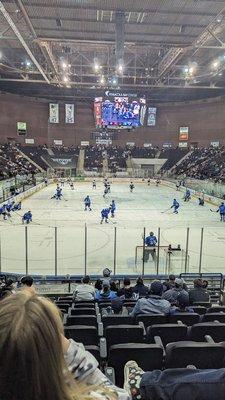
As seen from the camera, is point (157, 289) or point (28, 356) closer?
point (28, 356)

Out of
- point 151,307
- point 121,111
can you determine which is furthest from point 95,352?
point 121,111

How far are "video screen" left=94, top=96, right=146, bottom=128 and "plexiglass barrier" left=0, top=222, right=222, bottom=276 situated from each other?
86.9 feet

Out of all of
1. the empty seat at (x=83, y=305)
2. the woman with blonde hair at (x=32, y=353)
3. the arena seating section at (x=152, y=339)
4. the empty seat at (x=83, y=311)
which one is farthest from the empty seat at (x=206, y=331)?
the woman with blonde hair at (x=32, y=353)

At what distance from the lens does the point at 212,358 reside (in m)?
3.19

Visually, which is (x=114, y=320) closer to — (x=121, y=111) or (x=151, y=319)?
(x=151, y=319)

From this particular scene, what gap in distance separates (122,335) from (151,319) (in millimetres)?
991

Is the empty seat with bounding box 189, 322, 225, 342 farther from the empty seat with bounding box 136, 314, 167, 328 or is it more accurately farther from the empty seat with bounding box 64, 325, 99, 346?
the empty seat with bounding box 64, 325, 99, 346

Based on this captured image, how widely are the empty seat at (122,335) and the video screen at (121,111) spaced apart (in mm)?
39941

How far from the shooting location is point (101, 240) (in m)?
16.0

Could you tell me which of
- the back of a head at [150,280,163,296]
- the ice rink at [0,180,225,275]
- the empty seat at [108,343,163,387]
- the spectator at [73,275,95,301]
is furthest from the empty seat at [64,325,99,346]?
the ice rink at [0,180,225,275]

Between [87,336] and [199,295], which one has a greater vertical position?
[87,336]

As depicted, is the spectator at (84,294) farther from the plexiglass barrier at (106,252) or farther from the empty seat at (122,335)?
the empty seat at (122,335)

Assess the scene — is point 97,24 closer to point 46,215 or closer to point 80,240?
point 46,215

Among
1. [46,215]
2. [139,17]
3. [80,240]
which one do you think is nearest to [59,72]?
[139,17]
